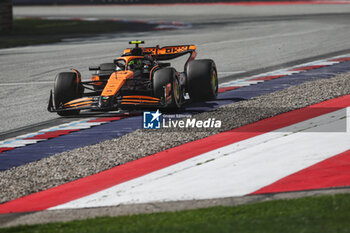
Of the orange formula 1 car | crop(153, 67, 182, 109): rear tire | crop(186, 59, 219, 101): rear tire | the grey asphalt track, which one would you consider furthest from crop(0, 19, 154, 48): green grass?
crop(153, 67, 182, 109): rear tire

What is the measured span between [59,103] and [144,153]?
10.1 feet

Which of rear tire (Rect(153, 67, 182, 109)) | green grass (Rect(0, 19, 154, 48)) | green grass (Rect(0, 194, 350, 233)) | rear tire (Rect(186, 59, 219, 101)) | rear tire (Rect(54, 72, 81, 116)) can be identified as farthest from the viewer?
green grass (Rect(0, 19, 154, 48))

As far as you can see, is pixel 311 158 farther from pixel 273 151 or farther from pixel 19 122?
pixel 19 122

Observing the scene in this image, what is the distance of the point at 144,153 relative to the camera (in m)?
8.27

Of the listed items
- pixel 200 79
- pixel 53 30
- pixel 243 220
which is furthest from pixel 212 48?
pixel 243 220

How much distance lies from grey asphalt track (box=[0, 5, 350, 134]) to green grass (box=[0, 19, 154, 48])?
1.90 metres

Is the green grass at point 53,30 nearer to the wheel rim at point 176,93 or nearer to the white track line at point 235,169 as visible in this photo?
the wheel rim at point 176,93

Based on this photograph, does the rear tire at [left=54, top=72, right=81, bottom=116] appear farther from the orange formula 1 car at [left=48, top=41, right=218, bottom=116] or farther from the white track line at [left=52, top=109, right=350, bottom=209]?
the white track line at [left=52, top=109, right=350, bottom=209]

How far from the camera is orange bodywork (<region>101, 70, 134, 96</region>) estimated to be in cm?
1051

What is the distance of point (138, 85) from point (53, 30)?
70.5ft

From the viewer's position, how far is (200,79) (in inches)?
447

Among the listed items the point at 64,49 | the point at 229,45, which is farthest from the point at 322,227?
the point at 64,49

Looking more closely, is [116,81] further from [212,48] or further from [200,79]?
[212,48]

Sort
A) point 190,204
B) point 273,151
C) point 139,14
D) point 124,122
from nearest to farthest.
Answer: point 190,204 < point 273,151 < point 124,122 < point 139,14
